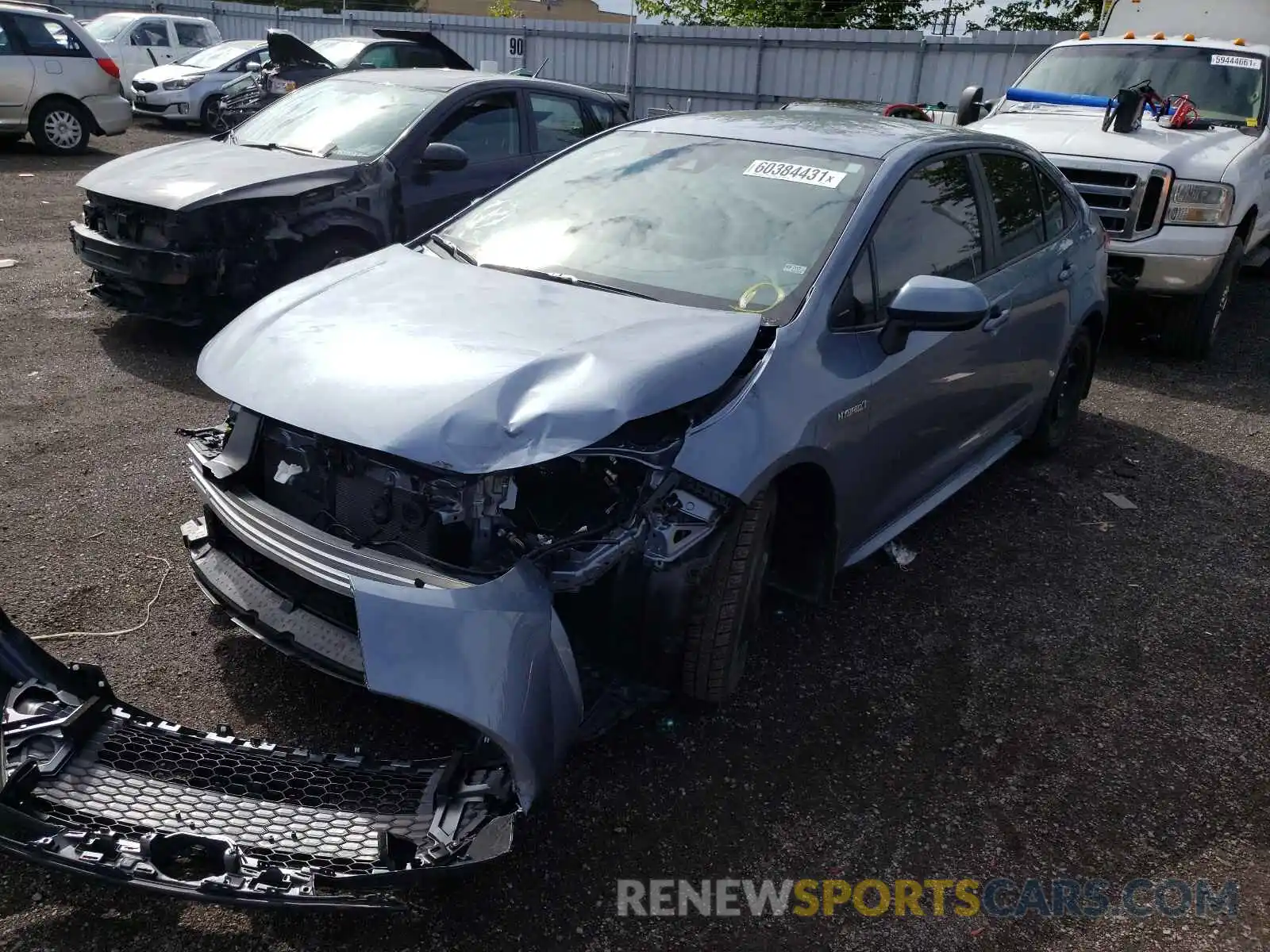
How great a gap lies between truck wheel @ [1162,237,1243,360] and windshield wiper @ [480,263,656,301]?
5.64 meters

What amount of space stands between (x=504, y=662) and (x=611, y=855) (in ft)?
2.28

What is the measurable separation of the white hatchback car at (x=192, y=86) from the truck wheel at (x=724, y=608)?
16.3 metres

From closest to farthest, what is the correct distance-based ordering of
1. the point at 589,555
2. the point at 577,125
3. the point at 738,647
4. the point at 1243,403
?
the point at 589,555, the point at 738,647, the point at 1243,403, the point at 577,125

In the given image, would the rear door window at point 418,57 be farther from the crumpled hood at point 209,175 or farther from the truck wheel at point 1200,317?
the truck wheel at point 1200,317

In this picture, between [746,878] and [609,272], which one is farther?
[609,272]

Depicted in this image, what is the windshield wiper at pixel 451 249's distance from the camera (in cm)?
363

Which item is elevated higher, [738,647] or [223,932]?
[738,647]

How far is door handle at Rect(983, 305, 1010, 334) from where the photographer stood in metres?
3.92

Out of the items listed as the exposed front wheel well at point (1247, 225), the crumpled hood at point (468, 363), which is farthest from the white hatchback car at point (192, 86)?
the crumpled hood at point (468, 363)

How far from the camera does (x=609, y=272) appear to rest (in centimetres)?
335

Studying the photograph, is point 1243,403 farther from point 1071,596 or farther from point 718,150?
point 718,150

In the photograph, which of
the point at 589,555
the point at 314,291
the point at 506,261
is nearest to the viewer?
the point at 589,555

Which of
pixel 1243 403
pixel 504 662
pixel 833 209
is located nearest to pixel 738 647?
pixel 504 662

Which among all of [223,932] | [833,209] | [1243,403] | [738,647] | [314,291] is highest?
[833,209]
